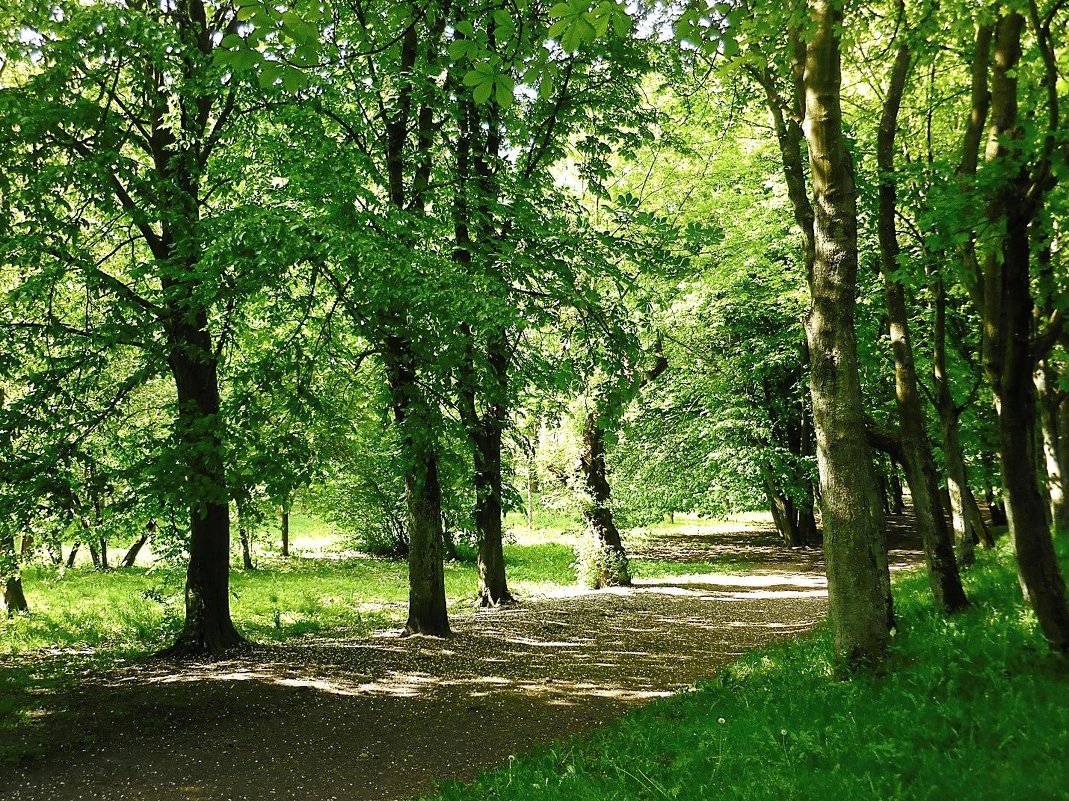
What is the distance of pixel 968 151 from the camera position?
6.95 m

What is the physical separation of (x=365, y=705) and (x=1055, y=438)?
12054 millimetres

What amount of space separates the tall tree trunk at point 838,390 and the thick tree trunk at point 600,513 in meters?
11.2

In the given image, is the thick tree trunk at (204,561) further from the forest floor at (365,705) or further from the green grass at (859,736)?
the green grass at (859,736)

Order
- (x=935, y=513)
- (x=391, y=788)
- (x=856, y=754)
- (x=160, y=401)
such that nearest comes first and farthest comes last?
(x=856, y=754), (x=391, y=788), (x=935, y=513), (x=160, y=401)

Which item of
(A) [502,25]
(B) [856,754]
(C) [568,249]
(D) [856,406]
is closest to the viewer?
(A) [502,25]

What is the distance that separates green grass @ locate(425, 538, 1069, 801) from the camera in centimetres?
411

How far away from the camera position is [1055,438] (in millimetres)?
12250

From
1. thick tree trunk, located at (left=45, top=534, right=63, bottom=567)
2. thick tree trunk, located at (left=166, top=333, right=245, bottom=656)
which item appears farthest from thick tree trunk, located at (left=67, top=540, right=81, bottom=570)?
thick tree trunk, located at (left=166, top=333, right=245, bottom=656)

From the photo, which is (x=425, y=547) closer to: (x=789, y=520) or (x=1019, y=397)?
(x=1019, y=397)

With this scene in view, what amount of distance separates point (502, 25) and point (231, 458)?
6944 millimetres

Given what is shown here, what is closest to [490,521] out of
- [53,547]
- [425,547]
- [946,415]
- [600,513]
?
[425,547]

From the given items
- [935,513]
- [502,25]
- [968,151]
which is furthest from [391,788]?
[968,151]

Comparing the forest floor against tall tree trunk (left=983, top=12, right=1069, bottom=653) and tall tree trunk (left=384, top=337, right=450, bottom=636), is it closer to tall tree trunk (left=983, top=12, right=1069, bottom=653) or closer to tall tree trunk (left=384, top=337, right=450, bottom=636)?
tall tree trunk (left=384, top=337, right=450, bottom=636)

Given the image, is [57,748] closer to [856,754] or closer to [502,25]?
[856,754]
